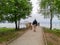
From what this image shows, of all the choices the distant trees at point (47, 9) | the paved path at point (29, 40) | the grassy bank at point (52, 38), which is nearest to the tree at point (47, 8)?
the distant trees at point (47, 9)

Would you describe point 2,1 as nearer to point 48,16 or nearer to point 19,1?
point 19,1

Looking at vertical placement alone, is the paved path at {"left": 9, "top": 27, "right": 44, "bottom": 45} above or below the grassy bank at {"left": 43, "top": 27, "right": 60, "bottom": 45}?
above

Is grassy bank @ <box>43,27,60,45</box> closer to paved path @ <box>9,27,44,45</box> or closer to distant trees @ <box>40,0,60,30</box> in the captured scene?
paved path @ <box>9,27,44,45</box>

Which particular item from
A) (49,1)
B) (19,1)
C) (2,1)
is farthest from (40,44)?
(49,1)

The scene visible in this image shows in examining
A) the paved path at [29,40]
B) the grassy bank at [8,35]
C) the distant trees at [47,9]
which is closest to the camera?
the paved path at [29,40]

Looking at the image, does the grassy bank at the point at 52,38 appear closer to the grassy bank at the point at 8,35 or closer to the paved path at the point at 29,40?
the paved path at the point at 29,40

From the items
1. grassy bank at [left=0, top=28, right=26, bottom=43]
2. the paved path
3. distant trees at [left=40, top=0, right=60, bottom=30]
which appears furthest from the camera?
distant trees at [left=40, top=0, right=60, bottom=30]

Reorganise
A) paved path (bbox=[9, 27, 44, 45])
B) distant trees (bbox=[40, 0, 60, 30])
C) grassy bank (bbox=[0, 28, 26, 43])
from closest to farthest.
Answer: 1. paved path (bbox=[9, 27, 44, 45])
2. grassy bank (bbox=[0, 28, 26, 43])
3. distant trees (bbox=[40, 0, 60, 30])

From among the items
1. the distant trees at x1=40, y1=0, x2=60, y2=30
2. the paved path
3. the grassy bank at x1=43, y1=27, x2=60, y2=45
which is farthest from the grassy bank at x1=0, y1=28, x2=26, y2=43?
the distant trees at x1=40, y1=0, x2=60, y2=30

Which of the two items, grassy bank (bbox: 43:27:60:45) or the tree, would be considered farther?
the tree

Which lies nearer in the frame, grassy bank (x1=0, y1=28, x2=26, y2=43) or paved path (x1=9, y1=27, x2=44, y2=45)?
paved path (x1=9, y1=27, x2=44, y2=45)

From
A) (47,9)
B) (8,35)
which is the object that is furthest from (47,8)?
(8,35)

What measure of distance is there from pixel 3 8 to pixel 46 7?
32019mm

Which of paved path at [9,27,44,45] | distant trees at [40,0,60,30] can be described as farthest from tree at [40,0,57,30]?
paved path at [9,27,44,45]
